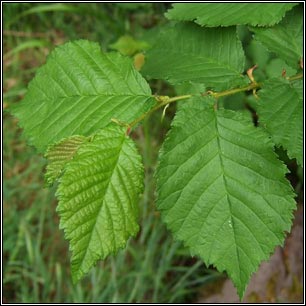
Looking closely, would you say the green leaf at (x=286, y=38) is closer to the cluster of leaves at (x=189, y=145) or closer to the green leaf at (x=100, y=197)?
the cluster of leaves at (x=189, y=145)

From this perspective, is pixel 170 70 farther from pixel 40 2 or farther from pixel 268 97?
pixel 40 2

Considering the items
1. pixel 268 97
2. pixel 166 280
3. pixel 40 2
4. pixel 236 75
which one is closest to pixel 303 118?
A: pixel 268 97

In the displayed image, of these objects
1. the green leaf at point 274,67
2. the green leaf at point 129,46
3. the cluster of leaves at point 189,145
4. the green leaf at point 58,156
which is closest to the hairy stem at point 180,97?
the cluster of leaves at point 189,145

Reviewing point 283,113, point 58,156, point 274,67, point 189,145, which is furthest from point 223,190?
point 274,67

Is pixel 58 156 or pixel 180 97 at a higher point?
pixel 180 97

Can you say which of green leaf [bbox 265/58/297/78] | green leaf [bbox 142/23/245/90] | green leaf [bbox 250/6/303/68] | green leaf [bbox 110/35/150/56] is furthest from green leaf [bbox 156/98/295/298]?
green leaf [bbox 110/35/150/56]

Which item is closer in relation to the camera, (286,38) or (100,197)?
(100,197)

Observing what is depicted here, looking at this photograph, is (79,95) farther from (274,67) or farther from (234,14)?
(274,67)
